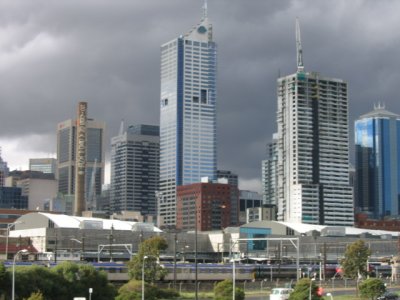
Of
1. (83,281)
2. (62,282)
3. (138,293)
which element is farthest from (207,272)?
(62,282)

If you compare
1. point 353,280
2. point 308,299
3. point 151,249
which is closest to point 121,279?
point 151,249

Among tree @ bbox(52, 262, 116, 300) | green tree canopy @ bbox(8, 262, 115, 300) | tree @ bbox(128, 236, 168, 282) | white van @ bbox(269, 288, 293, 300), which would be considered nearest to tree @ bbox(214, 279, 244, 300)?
white van @ bbox(269, 288, 293, 300)

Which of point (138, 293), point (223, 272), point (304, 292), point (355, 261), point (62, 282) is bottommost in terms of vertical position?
point (223, 272)

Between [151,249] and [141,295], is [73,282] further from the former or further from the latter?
[151,249]

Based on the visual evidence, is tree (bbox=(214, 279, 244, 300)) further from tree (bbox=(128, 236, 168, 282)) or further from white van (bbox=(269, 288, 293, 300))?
tree (bbox=(128, 236, 168, 282))

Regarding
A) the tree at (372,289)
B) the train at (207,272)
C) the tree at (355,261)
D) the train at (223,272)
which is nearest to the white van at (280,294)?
the tree at (372,289)

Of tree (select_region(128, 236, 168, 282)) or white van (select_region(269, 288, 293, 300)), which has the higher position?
tree (select_region(128, 236, 168, 282))

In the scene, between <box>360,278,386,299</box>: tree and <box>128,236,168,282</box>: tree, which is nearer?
<box>360,278,386,299</box>: tree

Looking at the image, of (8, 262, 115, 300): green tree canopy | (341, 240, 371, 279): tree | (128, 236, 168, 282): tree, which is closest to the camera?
(8, 262, 115, 300): green tree canopy

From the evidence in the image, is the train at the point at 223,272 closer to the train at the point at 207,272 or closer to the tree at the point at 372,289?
the train at the point at 207,272

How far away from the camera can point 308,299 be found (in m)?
99.1

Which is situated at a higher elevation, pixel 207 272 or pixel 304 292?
pixel 304 292

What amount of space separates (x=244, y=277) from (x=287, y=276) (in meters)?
20.3

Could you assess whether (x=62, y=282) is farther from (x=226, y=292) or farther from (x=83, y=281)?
(x=226, y=292)
